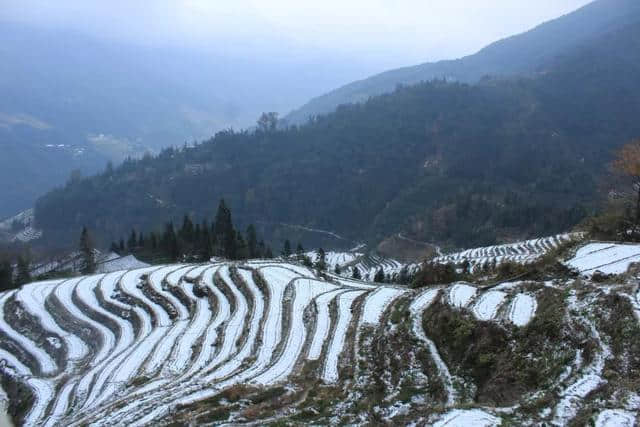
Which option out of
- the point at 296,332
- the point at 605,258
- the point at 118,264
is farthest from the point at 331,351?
the point at 118,264

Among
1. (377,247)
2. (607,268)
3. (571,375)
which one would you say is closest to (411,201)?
(377,247)

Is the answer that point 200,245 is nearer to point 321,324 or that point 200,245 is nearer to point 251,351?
point 321,324

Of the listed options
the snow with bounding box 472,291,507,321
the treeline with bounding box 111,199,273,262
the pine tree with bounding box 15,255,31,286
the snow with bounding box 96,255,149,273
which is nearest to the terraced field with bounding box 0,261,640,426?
the snow with bounding box 472,291,507,321

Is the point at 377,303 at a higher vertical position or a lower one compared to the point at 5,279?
lower

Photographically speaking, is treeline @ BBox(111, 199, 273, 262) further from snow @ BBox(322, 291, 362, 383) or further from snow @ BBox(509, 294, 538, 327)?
snow @ BBox(509, 294, 538, 327)

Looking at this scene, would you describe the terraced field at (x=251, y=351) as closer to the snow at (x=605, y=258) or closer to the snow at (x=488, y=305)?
the snow at (x=488, y=305)

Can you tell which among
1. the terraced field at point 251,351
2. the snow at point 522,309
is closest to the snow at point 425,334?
the terraced field at point 251,351

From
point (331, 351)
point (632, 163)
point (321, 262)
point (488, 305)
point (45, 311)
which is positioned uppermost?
point (632, 163)

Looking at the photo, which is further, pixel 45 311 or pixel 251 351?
pixel 45 311
